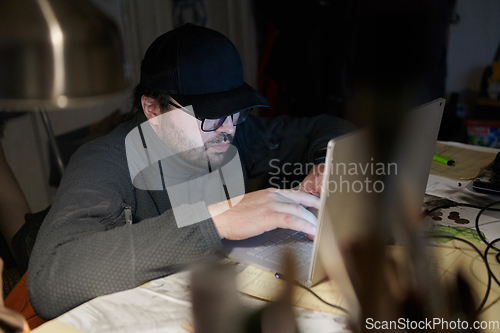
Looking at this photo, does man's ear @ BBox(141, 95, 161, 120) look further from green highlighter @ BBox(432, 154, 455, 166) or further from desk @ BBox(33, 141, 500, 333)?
green highlighter @ BBox(432, 154, 455, 166)

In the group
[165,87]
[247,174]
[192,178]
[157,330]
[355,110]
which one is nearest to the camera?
[157,330]

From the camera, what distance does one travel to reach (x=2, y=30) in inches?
18.9

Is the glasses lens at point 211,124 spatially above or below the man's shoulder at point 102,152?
above

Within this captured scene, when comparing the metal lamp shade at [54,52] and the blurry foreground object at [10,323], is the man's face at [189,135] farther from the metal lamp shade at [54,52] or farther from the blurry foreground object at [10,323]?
the blurry foreground object at [10,323]

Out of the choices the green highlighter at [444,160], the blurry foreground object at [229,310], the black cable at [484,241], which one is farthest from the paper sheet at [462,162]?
the blurry foreground object at [229,310]

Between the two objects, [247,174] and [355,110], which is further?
[355,110]

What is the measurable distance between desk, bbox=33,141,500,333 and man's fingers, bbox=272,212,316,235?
0.43ft

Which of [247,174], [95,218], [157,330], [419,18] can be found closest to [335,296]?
[157,330]

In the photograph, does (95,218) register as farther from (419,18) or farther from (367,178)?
(419,18)

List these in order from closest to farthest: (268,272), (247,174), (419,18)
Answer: (268,272)
(247,174)
(419,18)

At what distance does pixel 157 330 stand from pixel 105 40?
46cm

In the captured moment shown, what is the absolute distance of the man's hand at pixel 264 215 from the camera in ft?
2.39

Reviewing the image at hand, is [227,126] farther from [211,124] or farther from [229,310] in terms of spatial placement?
[229,310]

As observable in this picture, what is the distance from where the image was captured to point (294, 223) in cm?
72
